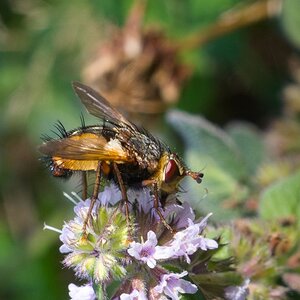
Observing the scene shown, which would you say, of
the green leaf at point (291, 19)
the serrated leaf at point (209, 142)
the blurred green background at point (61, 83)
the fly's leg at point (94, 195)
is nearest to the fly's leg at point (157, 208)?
the fly's leg at point (94, 195)

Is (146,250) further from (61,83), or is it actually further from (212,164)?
(61,83)

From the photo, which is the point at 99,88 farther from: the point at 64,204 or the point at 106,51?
the point at 64,204

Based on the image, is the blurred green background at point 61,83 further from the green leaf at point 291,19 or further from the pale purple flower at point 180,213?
the pale purple flower at point 180,213

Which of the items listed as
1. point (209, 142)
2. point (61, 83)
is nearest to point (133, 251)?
point (209, 142)

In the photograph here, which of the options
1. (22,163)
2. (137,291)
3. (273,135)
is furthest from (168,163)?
(22,163)

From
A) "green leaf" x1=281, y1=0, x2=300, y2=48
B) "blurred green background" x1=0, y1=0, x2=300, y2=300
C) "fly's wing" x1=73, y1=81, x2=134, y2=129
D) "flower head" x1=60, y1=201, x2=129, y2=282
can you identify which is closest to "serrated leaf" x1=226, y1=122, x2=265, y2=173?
"blurred green background" x1=0, y1=0, x2=300, y2=300

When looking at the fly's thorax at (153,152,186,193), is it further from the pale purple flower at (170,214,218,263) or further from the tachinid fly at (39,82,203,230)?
the pale purple flower at (170,214,218,263)
